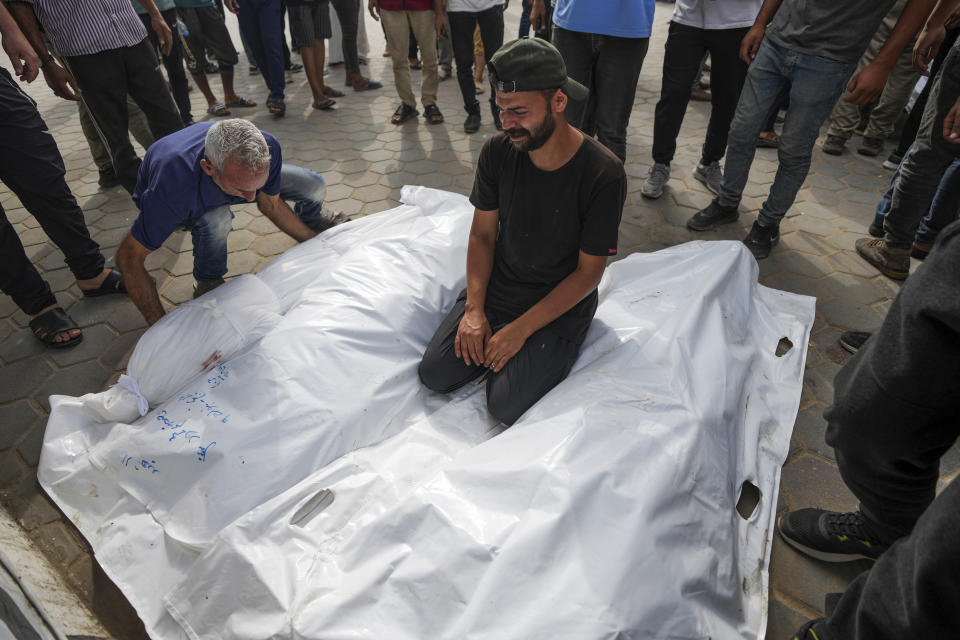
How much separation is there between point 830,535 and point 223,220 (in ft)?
8.24

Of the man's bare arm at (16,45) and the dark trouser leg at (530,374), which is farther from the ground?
the man's bare arm at (16,45)

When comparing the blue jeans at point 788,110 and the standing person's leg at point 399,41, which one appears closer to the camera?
the blue jeans at point 788,110

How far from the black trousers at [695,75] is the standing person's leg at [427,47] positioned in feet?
6.78

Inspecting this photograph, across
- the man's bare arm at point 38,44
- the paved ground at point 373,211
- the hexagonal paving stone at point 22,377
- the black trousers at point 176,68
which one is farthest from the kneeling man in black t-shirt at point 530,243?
the black trousers at point 176,68

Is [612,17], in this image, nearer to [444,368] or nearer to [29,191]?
[444,368]

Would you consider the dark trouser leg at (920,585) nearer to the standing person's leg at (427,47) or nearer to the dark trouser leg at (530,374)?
the dark trouser leg at (530,374)

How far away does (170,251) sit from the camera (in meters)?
2.97

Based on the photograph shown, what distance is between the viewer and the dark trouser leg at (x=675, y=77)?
115 inches

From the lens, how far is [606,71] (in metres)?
2.91

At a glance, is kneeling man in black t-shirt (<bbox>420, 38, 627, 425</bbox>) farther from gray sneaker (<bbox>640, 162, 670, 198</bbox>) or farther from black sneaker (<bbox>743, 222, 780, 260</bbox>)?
gray sneaker (<bbox>640, 162, 670, 198</bbox>)

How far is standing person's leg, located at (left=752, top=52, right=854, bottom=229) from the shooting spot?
2.34 m

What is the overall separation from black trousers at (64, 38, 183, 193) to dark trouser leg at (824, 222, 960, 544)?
350cm

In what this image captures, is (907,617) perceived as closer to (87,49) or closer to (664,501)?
(664,501)

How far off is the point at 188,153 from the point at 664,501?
2034 mm
